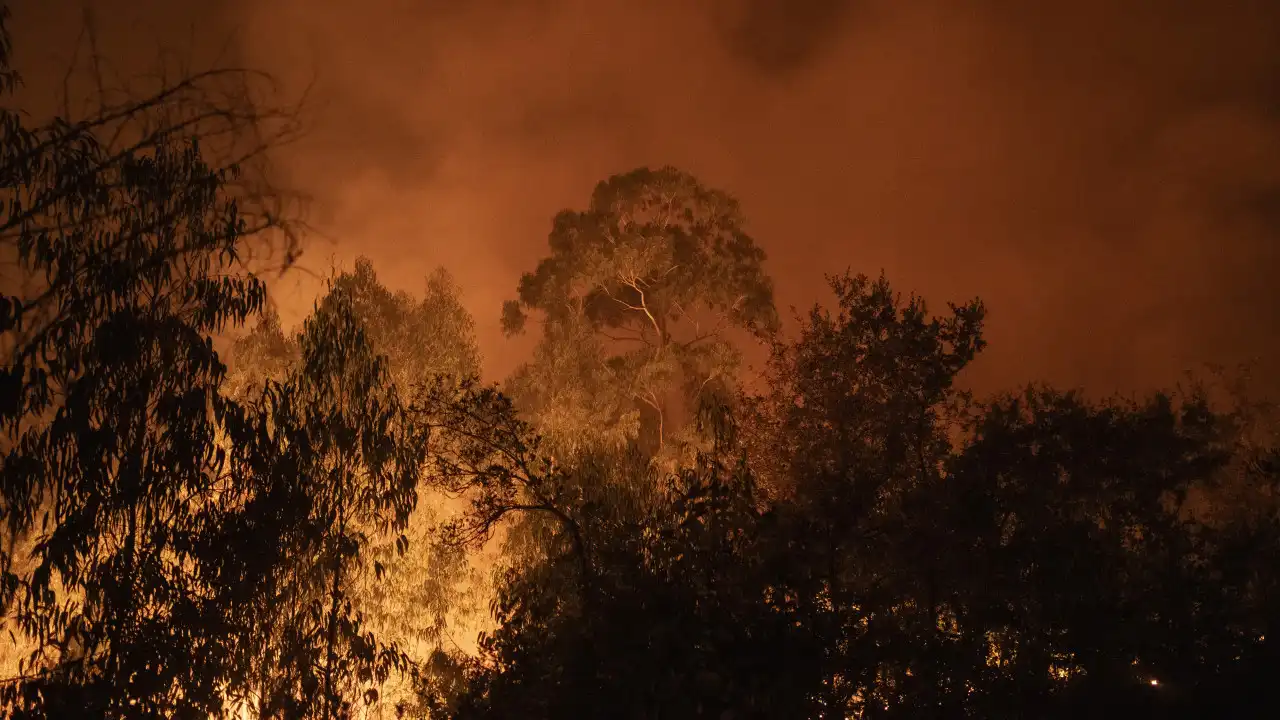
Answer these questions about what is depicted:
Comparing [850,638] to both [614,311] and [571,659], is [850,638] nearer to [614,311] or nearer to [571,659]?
[571,659]

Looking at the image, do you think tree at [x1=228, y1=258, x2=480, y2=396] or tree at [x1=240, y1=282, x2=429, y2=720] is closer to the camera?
tree at [x1=240, y1=282, x2=429, y2=720]

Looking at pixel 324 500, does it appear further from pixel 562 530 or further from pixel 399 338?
pixel 399 338

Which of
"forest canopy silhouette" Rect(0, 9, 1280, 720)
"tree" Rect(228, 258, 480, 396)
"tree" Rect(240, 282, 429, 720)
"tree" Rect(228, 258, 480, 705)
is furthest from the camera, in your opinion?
"tree" Rect(228, 258, 480, 396)

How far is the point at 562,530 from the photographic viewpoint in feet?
44.2

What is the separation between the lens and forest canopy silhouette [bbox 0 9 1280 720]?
736cm

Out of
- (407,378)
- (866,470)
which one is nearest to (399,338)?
(407,378)

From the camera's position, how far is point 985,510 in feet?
40.6

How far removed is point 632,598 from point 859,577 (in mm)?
5854

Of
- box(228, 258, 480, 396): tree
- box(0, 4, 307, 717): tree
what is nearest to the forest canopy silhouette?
box(0, 4, 307, 717): tree

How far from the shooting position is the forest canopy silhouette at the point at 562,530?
7363 mm

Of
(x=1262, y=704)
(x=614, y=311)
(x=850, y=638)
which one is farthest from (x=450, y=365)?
(x=1262, y=704)

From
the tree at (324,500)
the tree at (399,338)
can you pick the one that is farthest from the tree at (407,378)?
the tree at (324,500)

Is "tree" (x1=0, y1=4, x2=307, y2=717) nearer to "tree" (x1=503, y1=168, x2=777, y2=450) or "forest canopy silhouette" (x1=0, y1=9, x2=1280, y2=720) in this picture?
"forest canopy silhouette" (x1=0, y1=9, x2=1280, y2=720)

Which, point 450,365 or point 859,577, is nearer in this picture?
point 859,577
